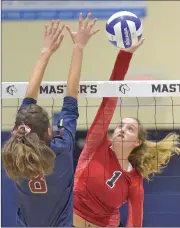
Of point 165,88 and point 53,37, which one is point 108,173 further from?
point 53,37

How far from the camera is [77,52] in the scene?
253 centimetres

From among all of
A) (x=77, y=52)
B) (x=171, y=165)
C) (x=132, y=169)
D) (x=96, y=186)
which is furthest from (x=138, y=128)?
(x=171, y=165)

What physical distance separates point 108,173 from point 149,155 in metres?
0.36

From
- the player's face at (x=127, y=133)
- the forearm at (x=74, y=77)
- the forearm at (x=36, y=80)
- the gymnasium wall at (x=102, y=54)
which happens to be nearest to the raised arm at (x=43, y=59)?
the forearm at (x=36, y=80)

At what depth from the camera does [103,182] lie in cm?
292

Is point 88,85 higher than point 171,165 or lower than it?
lower

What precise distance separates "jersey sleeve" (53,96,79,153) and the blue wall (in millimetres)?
2457

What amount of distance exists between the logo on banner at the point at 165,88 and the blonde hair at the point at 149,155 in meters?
0.40

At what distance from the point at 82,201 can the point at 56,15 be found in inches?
141

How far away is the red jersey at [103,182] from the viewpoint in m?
2.89

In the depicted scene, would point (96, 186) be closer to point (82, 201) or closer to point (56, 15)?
point (82, 201)

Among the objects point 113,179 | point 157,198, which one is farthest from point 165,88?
point 157,198

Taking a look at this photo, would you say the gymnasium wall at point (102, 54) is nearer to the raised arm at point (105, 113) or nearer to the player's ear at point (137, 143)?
the player's ear at point (137, 143)

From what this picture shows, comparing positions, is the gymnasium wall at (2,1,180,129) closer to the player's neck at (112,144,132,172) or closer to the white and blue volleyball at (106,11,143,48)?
the player's neck at (112,144,132,172)
